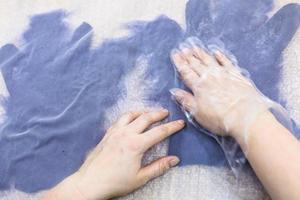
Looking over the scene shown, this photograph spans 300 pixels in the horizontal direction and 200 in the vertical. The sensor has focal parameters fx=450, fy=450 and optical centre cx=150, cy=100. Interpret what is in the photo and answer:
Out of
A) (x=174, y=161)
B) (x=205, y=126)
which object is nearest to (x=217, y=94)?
(x=205, y=126)

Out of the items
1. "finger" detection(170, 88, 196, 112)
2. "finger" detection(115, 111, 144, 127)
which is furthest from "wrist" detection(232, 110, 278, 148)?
"finger" detection(115, 111, 144, 127)

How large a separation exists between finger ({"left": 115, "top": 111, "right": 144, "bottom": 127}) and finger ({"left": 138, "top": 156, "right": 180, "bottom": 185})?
0.39 feet

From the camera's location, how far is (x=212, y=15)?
45.8 inches

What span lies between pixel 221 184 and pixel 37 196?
441mm

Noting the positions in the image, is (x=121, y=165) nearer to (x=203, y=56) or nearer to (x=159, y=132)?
(x=159, y=132)

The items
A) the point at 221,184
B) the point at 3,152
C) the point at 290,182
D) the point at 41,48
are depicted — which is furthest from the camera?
the point at 41,48

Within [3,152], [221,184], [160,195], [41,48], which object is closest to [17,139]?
[3,152]

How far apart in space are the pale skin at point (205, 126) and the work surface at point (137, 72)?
40 mm

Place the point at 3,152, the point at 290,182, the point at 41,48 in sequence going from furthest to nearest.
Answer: the point at 41,48, the point at 3,152, the point at 290,182

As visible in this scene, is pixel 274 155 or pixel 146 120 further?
pixel 146 120

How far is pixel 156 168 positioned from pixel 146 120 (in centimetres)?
12

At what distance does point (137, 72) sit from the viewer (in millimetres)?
1158

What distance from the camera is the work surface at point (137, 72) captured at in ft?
3.31

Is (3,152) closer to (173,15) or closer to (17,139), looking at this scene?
(17,139)
